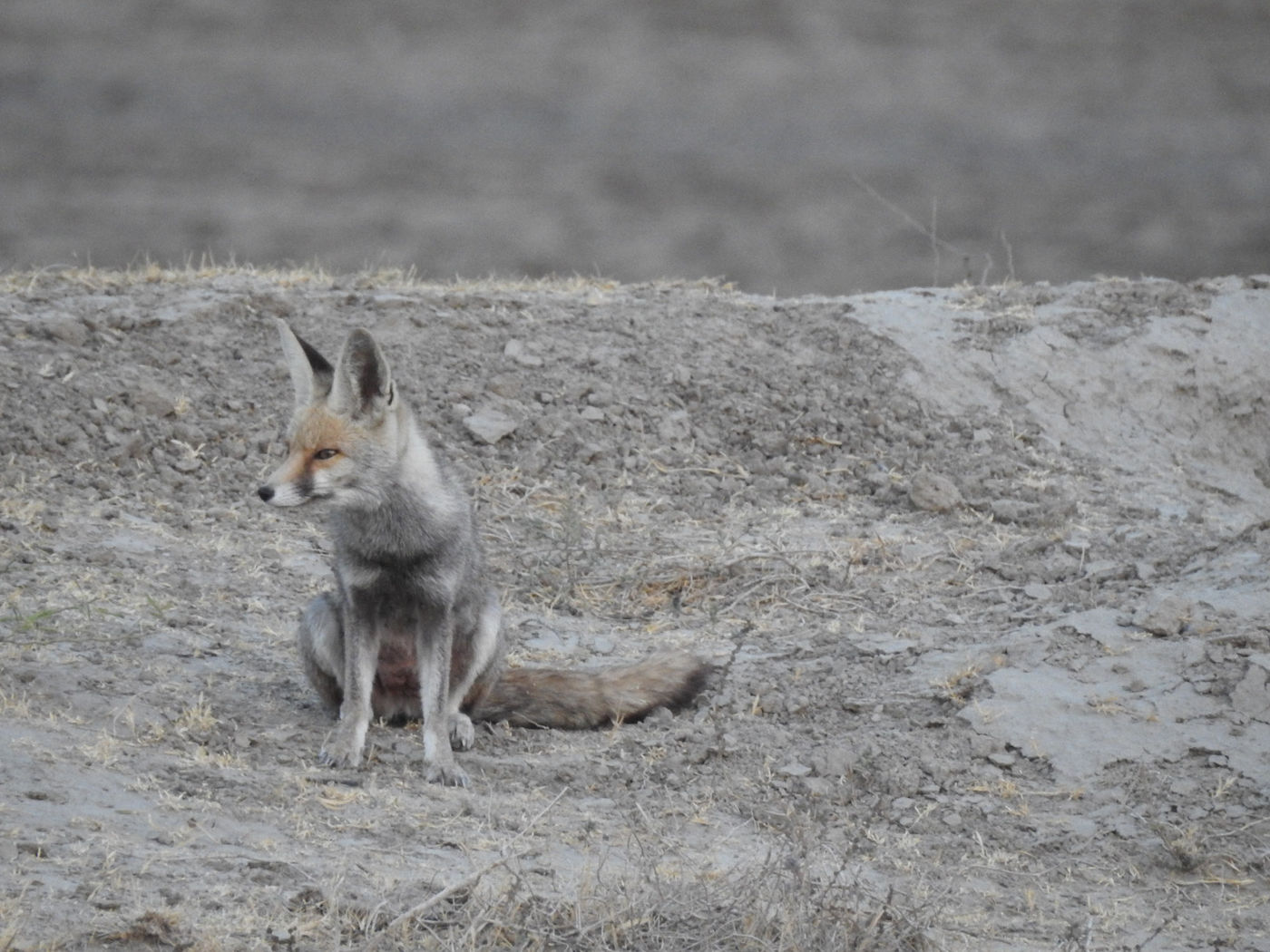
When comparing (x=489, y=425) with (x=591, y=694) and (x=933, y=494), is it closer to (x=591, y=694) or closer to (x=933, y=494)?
(x=933, y=494)

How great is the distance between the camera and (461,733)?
225 inches

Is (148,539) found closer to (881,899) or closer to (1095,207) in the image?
(881,899)

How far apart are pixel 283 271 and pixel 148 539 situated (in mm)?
3020

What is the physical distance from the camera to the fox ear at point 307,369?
5.46 m

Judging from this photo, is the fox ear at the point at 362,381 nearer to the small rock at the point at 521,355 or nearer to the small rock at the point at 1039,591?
the small rock at the point at 1039,591

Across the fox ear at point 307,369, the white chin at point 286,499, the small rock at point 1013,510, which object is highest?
the fox ear at point 307,369

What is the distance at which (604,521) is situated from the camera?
7.95 metres

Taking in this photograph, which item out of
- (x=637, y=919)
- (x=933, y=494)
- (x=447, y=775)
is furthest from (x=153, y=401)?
(x=637, y=919)

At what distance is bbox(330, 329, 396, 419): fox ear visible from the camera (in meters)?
5.35

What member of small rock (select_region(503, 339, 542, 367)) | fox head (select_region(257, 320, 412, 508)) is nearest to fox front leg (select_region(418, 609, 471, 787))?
fox head (select_region(257, 320, 412, 508))

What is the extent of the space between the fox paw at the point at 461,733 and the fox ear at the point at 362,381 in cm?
113

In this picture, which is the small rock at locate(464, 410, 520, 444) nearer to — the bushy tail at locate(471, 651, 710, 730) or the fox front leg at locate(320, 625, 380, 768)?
the bushy tail at locate(471, 651, 710, 730)

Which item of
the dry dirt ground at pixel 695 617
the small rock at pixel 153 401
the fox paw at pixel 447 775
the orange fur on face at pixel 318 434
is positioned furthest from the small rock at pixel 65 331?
the fox paw at pixel 447 775

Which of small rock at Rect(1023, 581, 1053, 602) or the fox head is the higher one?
→ the fox head
